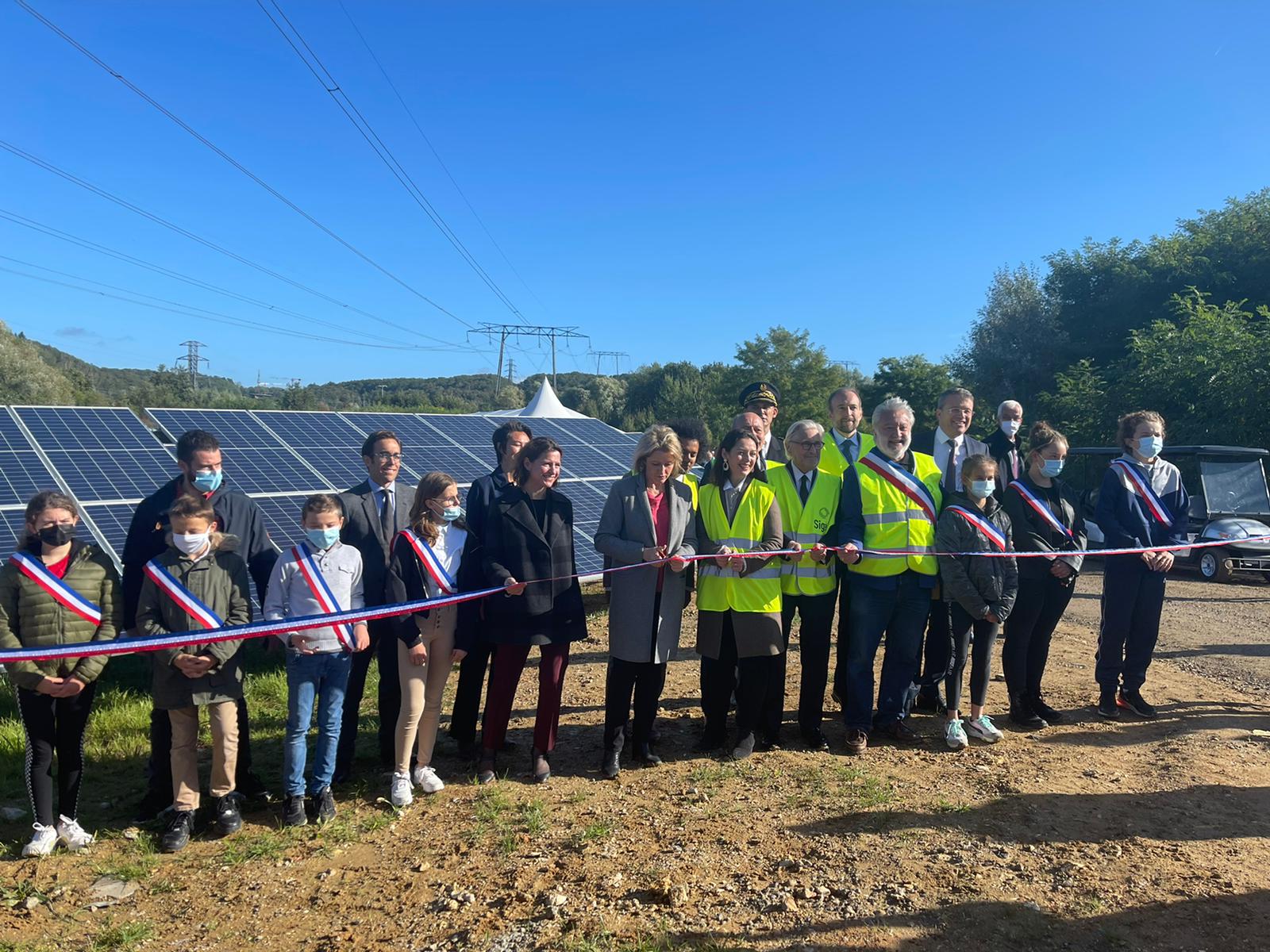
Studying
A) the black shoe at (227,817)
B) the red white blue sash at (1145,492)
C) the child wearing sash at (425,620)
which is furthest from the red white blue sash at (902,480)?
the black shoe at (227,817)

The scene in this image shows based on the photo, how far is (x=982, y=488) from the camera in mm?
4828

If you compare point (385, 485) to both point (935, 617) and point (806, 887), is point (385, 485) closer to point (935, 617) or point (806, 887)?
point (806, 887)

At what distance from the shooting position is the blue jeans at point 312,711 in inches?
155

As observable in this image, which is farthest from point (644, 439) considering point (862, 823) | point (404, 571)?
point (862, 823)

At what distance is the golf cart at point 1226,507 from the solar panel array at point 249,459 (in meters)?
8.25

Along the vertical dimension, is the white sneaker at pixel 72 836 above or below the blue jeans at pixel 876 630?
below

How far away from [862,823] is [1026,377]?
34034 millimetres

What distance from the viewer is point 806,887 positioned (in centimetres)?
321

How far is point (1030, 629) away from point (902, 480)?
1493 millimetres

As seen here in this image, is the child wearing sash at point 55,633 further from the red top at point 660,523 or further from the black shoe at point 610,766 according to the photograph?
the red top at point 660,523

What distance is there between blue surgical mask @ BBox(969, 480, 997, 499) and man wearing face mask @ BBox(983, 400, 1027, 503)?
940 mm

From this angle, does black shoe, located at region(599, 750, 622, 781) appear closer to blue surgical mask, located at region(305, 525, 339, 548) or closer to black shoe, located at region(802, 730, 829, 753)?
black shoe, located at region(802, 730, 829, 753)

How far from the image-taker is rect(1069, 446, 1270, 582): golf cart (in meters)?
11.6

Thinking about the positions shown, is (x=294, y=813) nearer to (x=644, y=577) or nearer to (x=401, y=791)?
(x=401, y=791)
